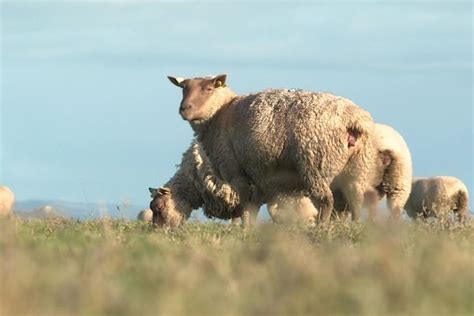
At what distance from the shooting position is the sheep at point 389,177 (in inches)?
622

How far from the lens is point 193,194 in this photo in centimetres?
1883

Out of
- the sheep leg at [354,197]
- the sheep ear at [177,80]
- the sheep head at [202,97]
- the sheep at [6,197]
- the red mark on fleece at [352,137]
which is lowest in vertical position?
the sheep at [6,197]

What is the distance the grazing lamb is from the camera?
13625 millimetres

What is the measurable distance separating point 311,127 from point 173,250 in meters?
5.46

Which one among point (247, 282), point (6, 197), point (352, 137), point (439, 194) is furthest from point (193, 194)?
point (247, 282)

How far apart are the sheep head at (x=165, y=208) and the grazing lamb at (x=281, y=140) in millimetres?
2716

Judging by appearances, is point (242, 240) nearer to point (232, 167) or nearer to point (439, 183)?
point (232, 167)

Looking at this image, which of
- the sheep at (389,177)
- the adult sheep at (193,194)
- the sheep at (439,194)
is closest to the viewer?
the sheep at (389,177)

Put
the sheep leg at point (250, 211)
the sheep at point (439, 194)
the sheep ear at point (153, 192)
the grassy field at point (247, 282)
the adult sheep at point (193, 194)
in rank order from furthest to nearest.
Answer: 1. the sheep at point (439, 194)
2. the sheep ear at point (153, 192)
3. the adult sheep at point (193, 194)
4. the sheep leg at point (250, 211)
5. the grassy field at point (247, 282)

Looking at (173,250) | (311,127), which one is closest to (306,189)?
(311,127)

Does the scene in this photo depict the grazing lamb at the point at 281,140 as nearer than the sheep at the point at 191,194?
Yes

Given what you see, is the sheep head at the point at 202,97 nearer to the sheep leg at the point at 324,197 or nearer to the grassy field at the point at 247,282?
the sheep leg at the point at 324,197

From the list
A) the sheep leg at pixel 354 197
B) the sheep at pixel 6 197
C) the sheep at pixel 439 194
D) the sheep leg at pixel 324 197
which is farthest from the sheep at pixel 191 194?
the sheep at pixel 6 197

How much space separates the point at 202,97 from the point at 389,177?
10.6ft
